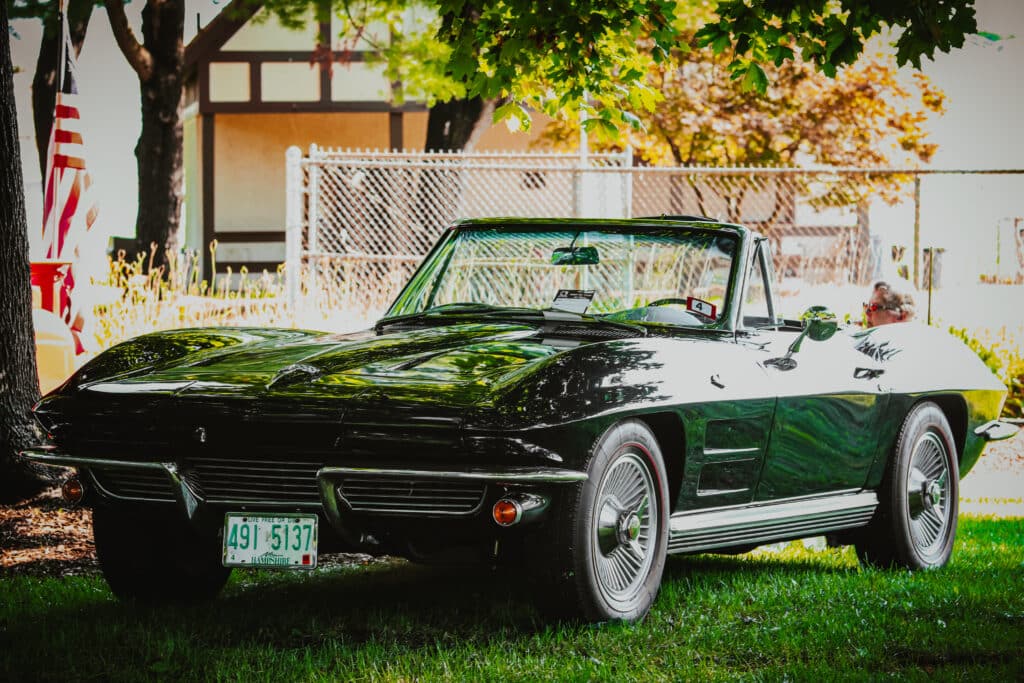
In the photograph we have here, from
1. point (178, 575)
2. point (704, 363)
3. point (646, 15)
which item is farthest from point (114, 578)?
point (646, 15)

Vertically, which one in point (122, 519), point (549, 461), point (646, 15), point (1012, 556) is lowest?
point (1012, 556)

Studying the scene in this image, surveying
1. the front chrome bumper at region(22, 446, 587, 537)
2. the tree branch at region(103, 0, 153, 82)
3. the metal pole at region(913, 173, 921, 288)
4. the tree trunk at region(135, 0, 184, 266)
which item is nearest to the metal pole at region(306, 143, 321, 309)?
the tree branch at region(103, 0, 153, 82)

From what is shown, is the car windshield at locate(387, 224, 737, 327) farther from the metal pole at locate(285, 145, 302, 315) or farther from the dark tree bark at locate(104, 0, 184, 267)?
the dark tree bark at locate(104, 0, 184, 267)

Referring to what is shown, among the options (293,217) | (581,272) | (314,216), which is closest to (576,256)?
(581,272)

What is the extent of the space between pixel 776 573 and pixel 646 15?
3.20 metres

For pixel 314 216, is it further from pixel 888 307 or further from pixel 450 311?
pixel 450 311

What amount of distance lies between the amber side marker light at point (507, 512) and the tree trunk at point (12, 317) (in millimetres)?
3999

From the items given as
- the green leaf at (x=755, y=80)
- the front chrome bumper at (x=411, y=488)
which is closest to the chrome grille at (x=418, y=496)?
the front chrome bumper at (x=411, y=488)

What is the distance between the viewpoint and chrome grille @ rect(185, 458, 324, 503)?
4.76 metres

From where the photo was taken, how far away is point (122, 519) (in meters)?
5.41

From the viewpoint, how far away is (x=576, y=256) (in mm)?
6383

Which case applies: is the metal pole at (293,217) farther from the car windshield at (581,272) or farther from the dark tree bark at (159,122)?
the car windshield at (581,272)

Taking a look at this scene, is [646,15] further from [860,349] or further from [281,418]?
[281,418]

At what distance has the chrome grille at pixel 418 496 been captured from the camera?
4652 millimetres
